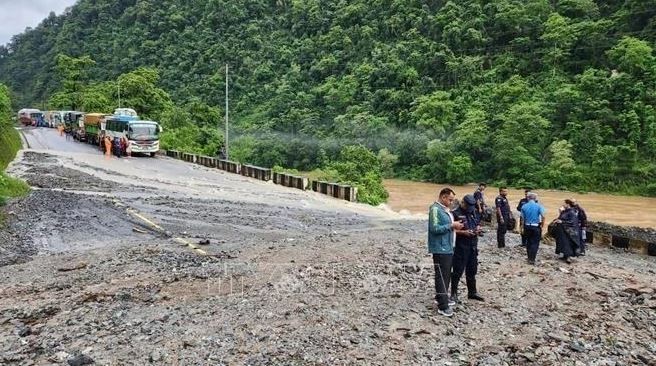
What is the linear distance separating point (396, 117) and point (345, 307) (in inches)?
2099

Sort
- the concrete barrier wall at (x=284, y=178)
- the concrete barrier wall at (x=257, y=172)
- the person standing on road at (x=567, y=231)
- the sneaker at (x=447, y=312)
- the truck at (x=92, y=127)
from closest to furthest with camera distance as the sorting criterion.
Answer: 1. the sneaker at (x=447, y=312)
2. the person standing on road at (x=567, y=231)
3. the concrete barrier wall at (x=284, y=178)
4. the concrete barrier wall at (x=257, y=172)
5. the truck at (x=92, y=127)

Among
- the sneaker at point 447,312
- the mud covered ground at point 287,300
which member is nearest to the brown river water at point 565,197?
the mud covered ground at point 287,300

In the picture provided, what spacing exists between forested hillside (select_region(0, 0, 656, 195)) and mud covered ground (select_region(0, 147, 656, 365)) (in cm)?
2206

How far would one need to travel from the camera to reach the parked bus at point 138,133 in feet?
118

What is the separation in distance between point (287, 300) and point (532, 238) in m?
5.94

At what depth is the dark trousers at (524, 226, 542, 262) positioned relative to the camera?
1140cm

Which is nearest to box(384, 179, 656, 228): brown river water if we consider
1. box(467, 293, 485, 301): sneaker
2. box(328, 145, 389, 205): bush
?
box(328, 145, 389, 205): bush

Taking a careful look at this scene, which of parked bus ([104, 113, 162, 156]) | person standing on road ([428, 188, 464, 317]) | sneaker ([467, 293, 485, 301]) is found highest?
parked bus ([104, 113, 162, 156])

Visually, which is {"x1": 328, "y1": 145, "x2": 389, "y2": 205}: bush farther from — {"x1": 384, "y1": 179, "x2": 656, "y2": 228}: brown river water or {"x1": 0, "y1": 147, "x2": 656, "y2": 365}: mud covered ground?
{"x1": 0, "y1": 147, "x2": 656, "y2": 365}: mud covered ground

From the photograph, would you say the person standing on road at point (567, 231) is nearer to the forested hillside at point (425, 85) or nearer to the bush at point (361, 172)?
the bush at point (361, 172)

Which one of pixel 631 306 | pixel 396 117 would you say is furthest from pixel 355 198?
pixel 396 117

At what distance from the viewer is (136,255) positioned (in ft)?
37.2

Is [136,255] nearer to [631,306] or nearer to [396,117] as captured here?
[631,306]

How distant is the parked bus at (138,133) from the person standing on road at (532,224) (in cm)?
2962
